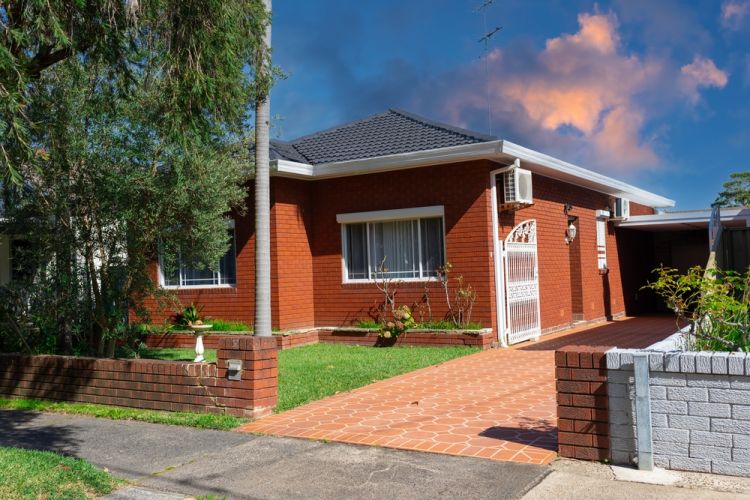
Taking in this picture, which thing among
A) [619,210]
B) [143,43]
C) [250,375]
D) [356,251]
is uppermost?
[143,43]

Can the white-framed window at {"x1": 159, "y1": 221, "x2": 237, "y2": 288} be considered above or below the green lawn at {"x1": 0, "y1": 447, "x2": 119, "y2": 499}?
above

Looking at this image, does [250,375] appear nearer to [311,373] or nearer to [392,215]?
[311,373]

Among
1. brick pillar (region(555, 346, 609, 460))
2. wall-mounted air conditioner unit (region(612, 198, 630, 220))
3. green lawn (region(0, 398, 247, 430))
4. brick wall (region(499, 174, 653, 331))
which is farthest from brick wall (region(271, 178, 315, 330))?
wall-mounted air conditioner unit (region(612, 198, 630, 220))

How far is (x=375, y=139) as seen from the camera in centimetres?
1488

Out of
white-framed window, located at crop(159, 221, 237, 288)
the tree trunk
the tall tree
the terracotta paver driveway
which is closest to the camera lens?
the terracotta paver driveway

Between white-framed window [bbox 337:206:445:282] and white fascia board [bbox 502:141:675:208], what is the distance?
1960 millimetres

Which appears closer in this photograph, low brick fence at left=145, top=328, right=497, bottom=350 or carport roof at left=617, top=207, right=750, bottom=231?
low brick fence at left=145, top=328, right=497, bottom=350

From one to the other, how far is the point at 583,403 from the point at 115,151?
6.63 m

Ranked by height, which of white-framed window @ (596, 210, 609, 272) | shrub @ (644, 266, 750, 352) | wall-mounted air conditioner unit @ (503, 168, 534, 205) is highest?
wall-mounted air conditioner unit @ (503, 168, 534, 205)

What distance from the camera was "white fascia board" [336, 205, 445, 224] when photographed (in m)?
13.4

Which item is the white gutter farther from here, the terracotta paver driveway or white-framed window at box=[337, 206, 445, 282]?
the terracotta paver driveway

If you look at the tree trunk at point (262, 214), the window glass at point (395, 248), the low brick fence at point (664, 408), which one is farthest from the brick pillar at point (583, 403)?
the window glass at point (395, 248)

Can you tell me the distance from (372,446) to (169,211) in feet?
15.6

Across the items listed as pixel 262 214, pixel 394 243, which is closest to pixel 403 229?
pixel 394 243
